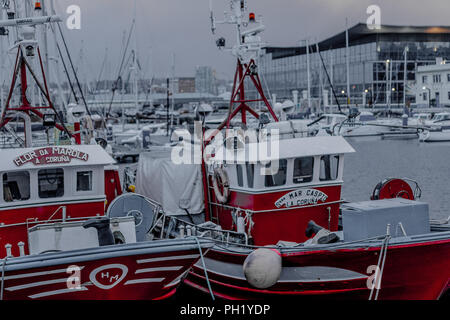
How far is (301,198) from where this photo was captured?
1248cm

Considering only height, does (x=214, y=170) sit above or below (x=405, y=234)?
above

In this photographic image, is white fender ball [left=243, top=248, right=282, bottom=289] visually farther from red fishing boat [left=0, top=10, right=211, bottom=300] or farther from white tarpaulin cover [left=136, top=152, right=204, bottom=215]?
white tarpaulin cover [left=136, top=152, right=204, bottom=215]

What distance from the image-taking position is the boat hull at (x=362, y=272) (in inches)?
407

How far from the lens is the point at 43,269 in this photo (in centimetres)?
934

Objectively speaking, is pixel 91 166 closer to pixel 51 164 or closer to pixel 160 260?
pixel 51 164

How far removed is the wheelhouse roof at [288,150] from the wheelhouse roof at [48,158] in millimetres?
2480

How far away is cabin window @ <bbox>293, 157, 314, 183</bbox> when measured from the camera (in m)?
12.5

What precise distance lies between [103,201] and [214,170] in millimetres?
2482

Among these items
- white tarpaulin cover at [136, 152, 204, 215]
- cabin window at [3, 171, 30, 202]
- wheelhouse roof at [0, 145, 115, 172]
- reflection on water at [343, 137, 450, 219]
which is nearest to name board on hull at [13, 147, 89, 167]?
wheelhouse roof at [0, 145, 115, 172]

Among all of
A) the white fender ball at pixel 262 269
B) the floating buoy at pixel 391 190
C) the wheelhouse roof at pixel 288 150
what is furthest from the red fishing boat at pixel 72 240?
the floating buoy at pixel 391 190

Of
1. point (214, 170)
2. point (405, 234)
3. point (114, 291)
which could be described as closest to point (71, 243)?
point (114, 291)

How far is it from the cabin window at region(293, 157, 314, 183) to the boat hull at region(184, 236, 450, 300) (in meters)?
2.17

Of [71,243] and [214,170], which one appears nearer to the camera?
[71,243]

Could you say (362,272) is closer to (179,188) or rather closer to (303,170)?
(303,170)
